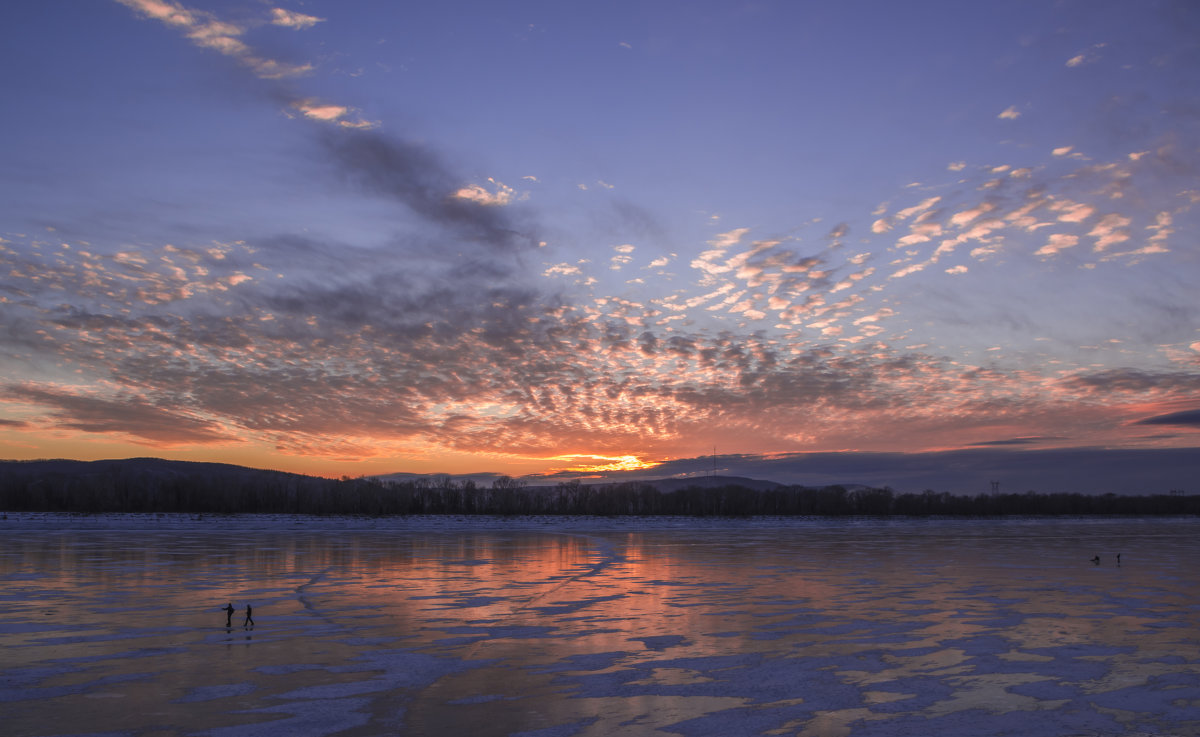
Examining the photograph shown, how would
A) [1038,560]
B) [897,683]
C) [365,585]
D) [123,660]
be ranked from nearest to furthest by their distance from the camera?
[897,683], [123,660], [365,585], [1038,560]

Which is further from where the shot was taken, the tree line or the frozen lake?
the tree line

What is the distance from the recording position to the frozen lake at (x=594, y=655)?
7.09 metres

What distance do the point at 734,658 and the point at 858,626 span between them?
3.32 m

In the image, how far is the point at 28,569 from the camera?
20.2 meters

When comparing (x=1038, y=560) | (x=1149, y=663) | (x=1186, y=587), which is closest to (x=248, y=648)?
(x=1149, y=663)

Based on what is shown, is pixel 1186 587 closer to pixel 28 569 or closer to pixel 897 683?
pixel 897 683

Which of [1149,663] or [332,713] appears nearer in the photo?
[332,713]

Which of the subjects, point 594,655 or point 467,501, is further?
point 467,501

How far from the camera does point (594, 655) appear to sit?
9.98m

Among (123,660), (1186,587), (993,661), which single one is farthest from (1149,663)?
(123,660)

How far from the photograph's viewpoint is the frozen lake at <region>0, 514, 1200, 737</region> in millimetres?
7086

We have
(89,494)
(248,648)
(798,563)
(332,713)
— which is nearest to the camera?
(332,713)

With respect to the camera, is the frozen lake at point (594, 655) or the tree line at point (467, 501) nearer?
the frozen lake at point (594, 655)

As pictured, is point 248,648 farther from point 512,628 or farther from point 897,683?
point 897,683
